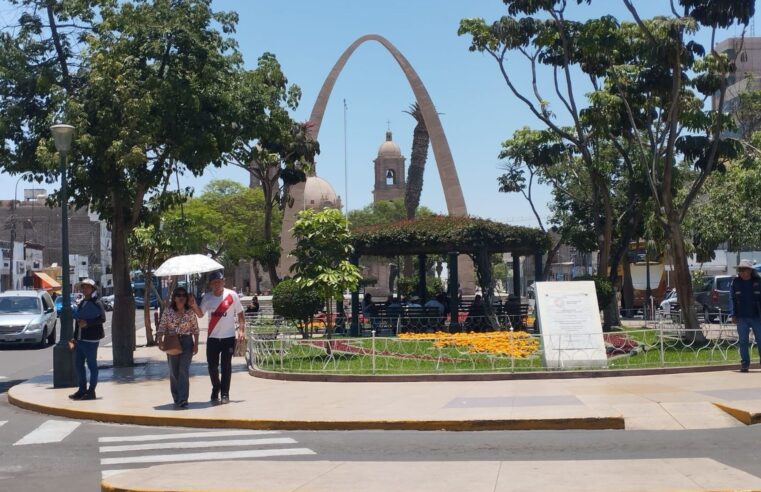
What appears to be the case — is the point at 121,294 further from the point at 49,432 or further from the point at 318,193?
the point at 318,193

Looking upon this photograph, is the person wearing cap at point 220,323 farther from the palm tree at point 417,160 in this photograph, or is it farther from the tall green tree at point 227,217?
the tall green tree at point 227,217

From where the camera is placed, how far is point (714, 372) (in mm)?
15984

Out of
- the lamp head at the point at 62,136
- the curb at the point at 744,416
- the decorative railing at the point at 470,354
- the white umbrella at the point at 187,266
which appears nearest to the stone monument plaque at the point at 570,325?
the decorative railing at the point at 470,354

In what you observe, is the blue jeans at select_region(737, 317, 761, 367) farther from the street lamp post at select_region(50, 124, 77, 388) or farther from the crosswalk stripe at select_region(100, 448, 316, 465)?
the street lamp post at select_region(50, 124, 77, 388)

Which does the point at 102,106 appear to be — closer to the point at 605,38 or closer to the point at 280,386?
the point at 280,386

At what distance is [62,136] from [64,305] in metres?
2.94

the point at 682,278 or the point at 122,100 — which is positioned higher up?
the point at 122,100

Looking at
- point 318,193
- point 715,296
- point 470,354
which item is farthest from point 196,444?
point 318,193

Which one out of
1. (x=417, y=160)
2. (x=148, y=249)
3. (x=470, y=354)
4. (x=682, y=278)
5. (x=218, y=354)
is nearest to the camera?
(x=218, y=354)

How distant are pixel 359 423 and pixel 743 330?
749 cm

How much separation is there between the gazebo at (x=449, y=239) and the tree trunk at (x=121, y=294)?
6.91m

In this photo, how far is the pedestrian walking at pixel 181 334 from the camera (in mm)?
13297

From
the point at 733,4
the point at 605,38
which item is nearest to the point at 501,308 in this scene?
the point at 605,38

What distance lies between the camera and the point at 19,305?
2961 centimetres
